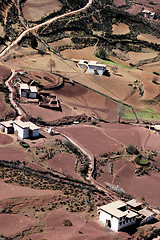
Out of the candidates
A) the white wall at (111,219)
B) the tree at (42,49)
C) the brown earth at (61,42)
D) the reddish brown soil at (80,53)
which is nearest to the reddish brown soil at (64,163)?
the white wall at (111,219)

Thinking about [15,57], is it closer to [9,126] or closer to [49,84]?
[49,84]

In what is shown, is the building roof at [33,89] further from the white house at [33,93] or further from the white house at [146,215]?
the white house at [146,215]

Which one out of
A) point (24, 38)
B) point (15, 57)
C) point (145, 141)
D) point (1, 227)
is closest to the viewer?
point (1, 227)

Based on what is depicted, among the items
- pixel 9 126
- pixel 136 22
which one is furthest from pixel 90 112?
pixel 136 22

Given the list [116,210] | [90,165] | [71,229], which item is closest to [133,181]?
[90,165]

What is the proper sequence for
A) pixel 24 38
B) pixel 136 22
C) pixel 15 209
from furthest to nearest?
pixel 136 22, pixel 24 38, pixel 15 209

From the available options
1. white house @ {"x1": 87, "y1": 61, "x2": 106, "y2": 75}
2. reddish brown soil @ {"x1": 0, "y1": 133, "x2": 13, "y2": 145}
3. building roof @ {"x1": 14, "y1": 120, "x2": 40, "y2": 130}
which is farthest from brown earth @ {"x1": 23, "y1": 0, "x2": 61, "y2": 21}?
reddish brown soil @ {"x1": 0, "y1": 133, "x2": 13, "y2": 145}
